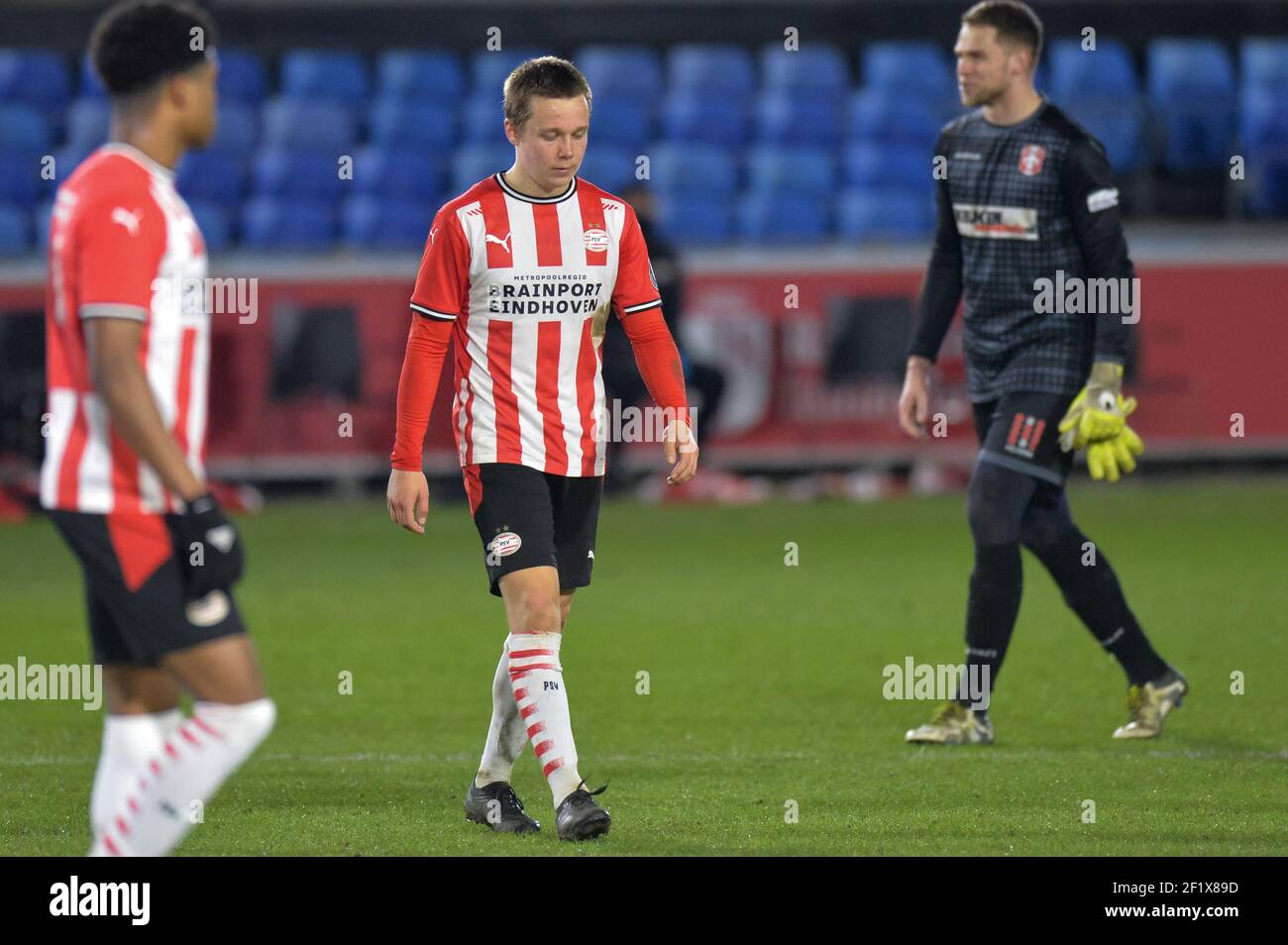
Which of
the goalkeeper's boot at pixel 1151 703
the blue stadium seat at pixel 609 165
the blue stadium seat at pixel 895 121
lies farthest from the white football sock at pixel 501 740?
the blue stadium seat at pixel 895 121

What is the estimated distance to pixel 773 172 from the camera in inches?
699

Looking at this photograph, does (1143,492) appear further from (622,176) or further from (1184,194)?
(622,176)

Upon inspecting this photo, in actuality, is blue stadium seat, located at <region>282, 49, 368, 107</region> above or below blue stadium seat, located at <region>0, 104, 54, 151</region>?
above

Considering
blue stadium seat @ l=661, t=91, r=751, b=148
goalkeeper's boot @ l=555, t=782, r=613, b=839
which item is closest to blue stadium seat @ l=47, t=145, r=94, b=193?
blue stadium seat @ l=661, t=91, r=751, b=148

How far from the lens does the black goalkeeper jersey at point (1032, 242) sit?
6.48 m

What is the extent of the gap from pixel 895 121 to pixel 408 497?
1363cm

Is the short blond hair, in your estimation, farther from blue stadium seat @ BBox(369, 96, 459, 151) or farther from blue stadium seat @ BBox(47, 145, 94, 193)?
blue stadium seat @ BBox(369, 96, 459, 151)

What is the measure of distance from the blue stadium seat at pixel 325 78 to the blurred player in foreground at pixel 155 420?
1477 centimetres

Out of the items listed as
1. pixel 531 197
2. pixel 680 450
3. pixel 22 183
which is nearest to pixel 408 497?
pixel 680 450

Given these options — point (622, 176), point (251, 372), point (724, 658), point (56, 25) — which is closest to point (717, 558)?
point (724, 658)

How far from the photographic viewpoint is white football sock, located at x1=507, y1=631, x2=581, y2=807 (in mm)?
5043

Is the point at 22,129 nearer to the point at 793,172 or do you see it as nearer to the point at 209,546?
the point at 793,172

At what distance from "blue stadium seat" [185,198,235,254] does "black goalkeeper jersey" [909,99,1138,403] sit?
1050 centimetres

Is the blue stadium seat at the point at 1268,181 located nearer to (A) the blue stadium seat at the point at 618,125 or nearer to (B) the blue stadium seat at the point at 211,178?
(A) the blue stadium seat at the point at 618,125
